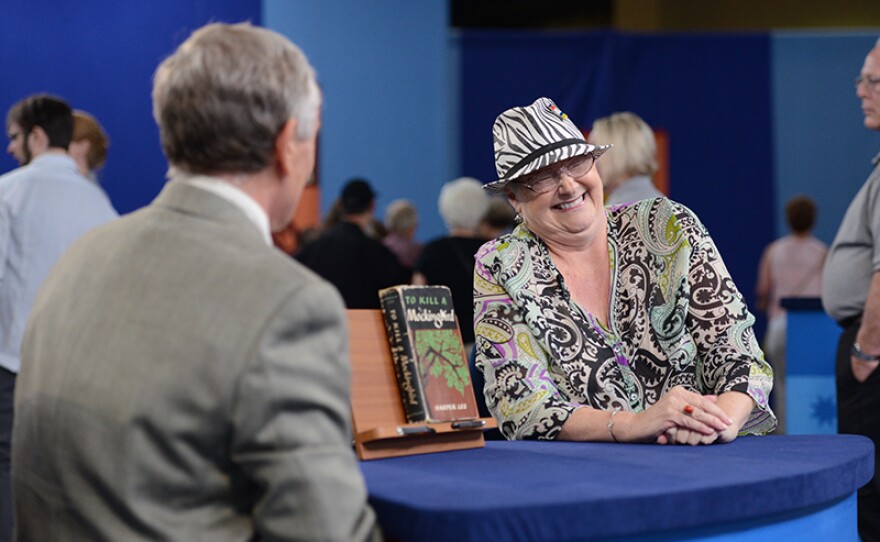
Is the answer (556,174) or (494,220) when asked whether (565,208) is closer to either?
(556,174)

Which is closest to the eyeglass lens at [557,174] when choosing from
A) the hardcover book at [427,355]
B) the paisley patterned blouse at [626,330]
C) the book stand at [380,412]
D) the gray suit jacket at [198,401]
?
the paisley patterned blouse at [626,330]

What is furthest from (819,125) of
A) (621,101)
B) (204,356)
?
(204,356)

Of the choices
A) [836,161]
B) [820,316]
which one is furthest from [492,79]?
[820,316]

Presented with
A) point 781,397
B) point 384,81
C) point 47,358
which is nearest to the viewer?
point 47,358

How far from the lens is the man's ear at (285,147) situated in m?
1.50

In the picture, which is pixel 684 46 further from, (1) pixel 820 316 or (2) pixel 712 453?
(2) pixel 712 453

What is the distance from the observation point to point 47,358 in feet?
4.91

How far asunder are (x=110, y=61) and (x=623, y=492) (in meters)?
6.77

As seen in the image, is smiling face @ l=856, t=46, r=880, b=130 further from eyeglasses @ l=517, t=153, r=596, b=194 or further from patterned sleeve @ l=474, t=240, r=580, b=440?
patterned sleeve @ l=474, t=240, r=580, b=440

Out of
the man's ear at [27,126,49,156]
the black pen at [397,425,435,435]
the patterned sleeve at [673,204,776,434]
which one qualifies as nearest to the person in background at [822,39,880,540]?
the patterned sleeve at [673,204,776,434]

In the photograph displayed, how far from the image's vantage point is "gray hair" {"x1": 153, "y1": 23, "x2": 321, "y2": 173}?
1.46 m

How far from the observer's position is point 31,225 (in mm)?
4160

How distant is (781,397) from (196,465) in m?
5.28

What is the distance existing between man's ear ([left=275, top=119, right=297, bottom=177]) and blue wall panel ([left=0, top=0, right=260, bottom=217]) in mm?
6220
